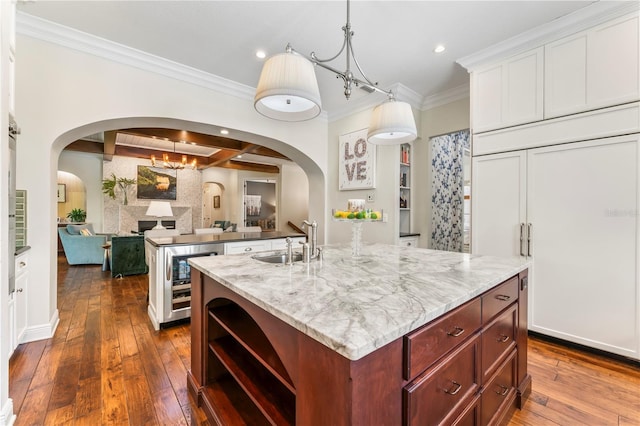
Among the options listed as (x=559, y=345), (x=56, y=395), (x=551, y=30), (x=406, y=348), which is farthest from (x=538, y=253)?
(x=56, y=395)

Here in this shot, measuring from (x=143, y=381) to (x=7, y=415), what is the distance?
65 centimetres

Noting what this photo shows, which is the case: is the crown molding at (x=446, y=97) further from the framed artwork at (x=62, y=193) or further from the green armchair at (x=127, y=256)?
the framed artwork at (x=62, y=193)

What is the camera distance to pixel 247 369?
1454 mm

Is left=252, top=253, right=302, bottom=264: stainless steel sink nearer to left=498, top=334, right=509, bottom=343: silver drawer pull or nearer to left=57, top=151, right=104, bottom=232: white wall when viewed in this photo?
left=498, top=334, right=509, bottom=343: silver drawer pull

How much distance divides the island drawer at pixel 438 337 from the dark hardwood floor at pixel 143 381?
980 mm

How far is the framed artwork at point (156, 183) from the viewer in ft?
27.6

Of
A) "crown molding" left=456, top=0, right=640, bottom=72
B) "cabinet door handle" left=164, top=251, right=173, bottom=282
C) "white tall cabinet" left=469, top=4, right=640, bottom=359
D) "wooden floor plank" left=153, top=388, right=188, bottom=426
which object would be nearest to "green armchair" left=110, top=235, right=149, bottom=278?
"cabinet door handle" left=164, top=251, right=173, bottom=282

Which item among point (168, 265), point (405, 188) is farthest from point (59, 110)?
point (405, 188)

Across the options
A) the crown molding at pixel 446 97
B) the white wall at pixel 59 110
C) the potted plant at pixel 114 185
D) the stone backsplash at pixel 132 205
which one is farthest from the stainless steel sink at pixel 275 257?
the potted plant at pixel 114 185

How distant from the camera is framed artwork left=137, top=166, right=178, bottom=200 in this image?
8398 mm

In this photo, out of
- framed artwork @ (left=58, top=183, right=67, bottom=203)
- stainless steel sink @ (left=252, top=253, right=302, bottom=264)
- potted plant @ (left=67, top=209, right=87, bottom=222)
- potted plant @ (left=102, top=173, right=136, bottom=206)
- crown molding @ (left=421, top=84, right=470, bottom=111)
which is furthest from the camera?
framed artwork @ (left=58, top=183, right=67, bottom=203)

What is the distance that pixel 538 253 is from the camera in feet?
8.56

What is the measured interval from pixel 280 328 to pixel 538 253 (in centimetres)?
273

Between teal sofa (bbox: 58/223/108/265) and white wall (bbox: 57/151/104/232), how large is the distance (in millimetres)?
2036
